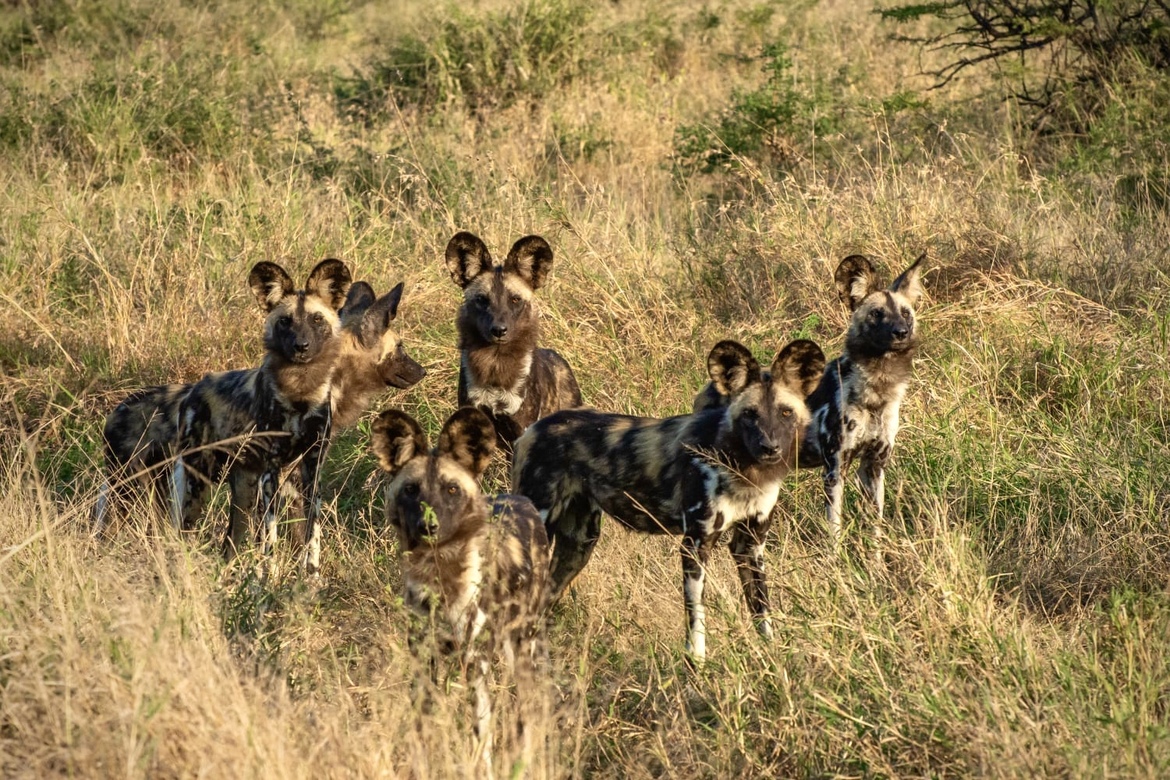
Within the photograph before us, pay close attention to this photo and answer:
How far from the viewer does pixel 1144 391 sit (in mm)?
5496

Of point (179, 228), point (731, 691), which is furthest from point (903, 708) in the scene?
point (179, 228)

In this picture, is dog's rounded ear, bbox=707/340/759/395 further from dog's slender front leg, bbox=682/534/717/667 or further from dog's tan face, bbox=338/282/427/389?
dog's tan face, bbox=338/282/427/389

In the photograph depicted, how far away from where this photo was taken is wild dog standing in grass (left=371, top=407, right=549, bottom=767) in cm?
371

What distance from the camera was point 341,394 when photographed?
5578 mm

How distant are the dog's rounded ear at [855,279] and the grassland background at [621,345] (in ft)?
1.74

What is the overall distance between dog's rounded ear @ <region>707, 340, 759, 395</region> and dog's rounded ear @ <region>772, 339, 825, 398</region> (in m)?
0.08

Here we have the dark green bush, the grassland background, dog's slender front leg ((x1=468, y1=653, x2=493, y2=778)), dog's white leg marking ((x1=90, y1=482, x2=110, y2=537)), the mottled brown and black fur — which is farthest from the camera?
the dark green bush

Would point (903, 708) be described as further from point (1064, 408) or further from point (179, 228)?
point (179, 228)

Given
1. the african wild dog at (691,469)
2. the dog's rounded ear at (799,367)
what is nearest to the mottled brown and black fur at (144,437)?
the african wild dog at (691,469)

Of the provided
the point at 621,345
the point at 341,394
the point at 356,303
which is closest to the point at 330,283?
the point at 356,303

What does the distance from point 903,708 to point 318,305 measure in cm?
307

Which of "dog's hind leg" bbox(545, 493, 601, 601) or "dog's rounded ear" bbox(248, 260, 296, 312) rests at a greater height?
"dog's rounded ear" bbox(248, 260, 296, 312)

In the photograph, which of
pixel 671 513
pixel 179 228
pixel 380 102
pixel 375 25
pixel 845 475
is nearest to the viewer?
pixel 671 513

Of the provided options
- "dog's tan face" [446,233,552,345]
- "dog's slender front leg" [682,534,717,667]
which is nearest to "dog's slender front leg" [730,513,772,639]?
"dog's slender front leg" [682,534,717,667]
